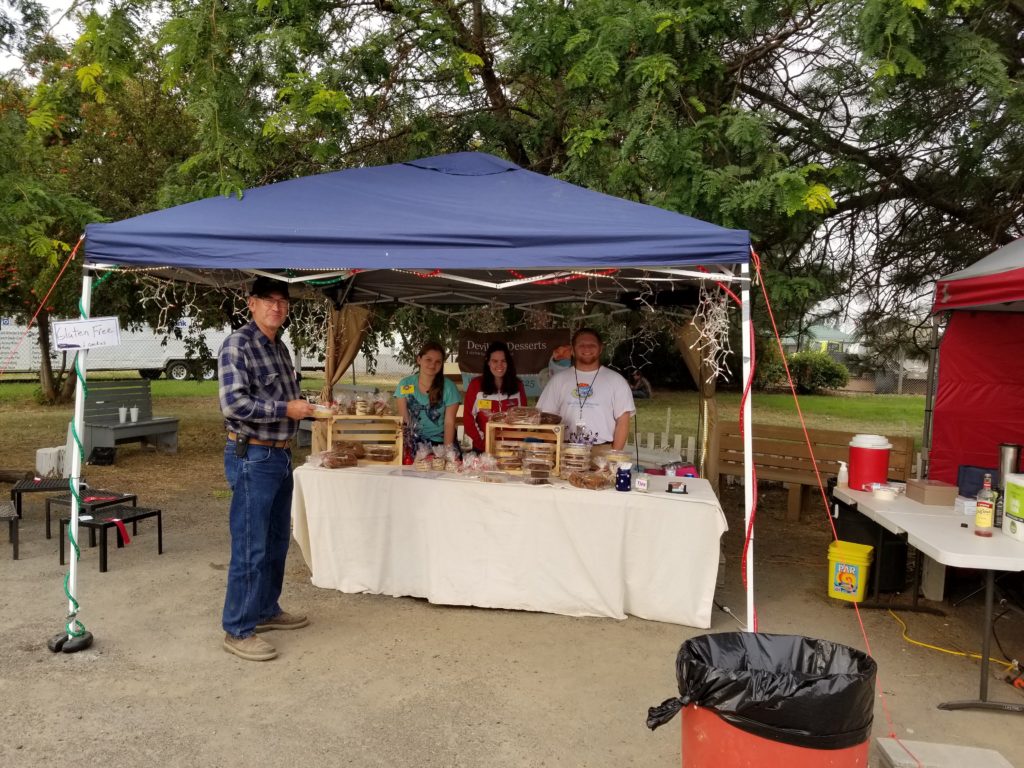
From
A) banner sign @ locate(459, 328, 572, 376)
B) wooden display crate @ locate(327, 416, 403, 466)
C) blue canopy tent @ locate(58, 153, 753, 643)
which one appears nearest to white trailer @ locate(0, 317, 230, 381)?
banner sign @ locate(459, 328, 572, 376)

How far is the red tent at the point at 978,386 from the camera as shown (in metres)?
5.98

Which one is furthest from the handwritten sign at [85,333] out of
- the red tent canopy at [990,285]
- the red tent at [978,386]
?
the red tent at [978,386]

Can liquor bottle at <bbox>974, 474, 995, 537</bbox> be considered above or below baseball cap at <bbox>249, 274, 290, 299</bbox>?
below

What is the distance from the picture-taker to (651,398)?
1884 cm

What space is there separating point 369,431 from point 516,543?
132cm

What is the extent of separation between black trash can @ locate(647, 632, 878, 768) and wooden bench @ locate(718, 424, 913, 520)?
5.41 metres

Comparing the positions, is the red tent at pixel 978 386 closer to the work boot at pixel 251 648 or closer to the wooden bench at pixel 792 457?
the wooden bench at pixel 792 457

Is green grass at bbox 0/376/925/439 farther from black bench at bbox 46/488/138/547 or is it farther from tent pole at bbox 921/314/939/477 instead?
black bench at bbox 46/488/138/547

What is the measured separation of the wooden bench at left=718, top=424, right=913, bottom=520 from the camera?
7480mm

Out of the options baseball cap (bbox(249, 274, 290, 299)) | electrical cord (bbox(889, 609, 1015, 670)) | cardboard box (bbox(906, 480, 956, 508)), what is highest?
baseball cap (bbox(249, 274, 290, 299))

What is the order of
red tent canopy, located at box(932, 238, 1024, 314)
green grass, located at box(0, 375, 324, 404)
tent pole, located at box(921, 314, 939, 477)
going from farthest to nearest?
green grass, located at box(0, 375, 324, 404)
tent pole, located at box(921, 314, 939, 477)
red tent canopy, located at box(932, 238, 1024, 314)

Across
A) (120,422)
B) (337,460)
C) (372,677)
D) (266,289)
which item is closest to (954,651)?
(372,677)

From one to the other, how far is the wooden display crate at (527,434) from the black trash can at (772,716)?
8.01 feet

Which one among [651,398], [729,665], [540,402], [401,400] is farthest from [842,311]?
[651,398]
